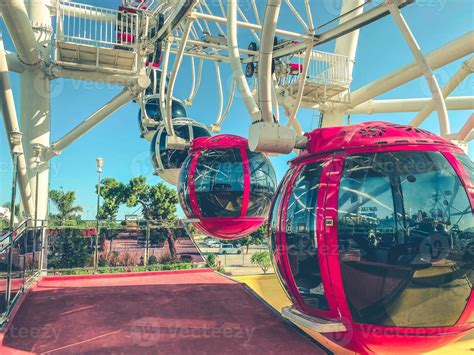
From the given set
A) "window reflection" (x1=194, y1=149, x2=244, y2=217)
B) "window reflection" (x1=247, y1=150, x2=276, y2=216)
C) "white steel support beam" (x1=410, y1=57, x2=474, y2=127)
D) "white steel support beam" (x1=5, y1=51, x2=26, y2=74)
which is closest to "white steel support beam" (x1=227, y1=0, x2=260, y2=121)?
"window reflection" (x1=194, y1=149, x2=244, y2=217)

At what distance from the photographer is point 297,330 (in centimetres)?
630

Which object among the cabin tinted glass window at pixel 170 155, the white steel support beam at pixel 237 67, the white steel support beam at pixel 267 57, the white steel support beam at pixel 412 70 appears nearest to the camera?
the white steel support beam at pixel 267 57

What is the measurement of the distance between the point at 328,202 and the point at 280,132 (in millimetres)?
879

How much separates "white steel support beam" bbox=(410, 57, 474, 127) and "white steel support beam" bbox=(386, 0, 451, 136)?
2190 millimetres

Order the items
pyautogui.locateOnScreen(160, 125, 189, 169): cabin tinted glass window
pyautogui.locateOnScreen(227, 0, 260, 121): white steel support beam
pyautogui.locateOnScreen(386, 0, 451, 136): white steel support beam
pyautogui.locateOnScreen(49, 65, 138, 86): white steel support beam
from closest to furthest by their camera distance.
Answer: pyautogui.locateOnScreen(227, 0, 260, 121): white steel support beam → pyautogui.locateOnScreen(386, 0, 451, 136): white steel support beam → pyautogui.locateOnScreen(160, 125, 189, 169): cabin tinted glass window → pyautogui.locateOnScreen(49, 65, 138, 86): white steel support beam

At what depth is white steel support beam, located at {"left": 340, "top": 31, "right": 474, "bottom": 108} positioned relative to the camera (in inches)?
349

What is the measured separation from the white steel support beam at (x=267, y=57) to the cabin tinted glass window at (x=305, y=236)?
0.79 metres

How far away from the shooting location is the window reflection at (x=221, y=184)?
7664 millimetres

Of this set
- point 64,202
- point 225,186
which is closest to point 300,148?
point 225,186

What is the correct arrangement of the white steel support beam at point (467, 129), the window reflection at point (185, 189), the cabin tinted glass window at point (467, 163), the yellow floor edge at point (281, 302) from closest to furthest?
the cabin tinted glass window at point (467, 163)
the yellow floor edge at point (281, 302)
the white steel support beam at point (467, 129)
the window reflection at point (185, 189)

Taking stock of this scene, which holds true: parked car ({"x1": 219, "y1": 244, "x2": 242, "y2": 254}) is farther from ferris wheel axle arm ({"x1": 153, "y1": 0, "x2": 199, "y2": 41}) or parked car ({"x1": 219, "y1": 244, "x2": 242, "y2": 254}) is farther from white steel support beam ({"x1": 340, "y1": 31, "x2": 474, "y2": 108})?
ferris wheel axle arm ({"x1": 153, "y1": 0, "x2": 199, "y2": 41})

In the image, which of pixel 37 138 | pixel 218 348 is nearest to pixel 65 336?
pixel 218 348

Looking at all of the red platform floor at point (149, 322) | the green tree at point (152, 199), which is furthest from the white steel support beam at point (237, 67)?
the green tree at point (152, 199)

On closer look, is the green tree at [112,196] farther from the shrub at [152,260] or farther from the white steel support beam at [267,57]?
the white steel support beam at [267,57]
